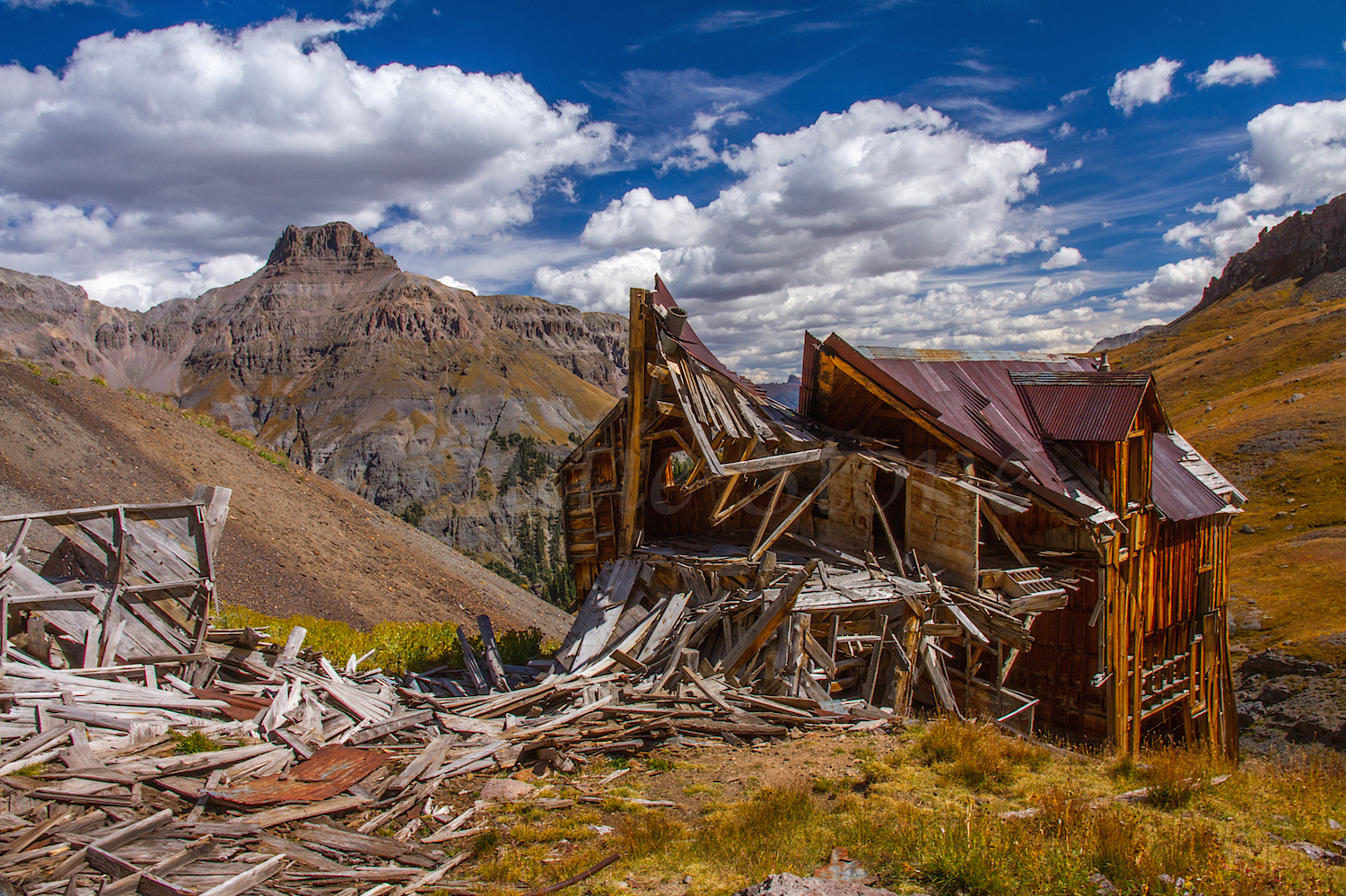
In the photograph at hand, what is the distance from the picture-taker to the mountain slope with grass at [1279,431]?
3525 centimetres

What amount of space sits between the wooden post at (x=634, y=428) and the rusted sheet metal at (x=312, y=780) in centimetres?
767

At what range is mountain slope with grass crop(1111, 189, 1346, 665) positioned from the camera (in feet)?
116

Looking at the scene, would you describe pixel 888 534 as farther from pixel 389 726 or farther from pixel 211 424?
pixel 211 424

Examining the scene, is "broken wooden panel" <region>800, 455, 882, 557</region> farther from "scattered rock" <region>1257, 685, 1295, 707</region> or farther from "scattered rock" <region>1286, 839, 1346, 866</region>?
"scattered rock" <region>1257, 685, 1295, 707</region>

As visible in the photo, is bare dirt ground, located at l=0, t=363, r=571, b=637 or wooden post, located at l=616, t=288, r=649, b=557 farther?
bare dirt ground, located at l=0, t=363, r=571, b=637

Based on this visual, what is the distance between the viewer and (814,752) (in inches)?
335

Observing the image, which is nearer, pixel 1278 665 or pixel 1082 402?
pixel 1082 402

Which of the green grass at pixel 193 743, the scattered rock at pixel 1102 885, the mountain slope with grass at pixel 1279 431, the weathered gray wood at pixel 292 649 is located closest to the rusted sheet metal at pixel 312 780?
the green grass at pixel 193 743

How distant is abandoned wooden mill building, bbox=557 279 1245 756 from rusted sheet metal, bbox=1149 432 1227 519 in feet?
0.25

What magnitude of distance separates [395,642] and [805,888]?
1333 centimetres

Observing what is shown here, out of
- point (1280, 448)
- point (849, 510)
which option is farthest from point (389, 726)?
point (1280, 448)

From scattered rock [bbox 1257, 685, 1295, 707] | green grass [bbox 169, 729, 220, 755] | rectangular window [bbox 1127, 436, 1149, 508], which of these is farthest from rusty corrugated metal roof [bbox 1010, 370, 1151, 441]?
scattered rock [bbox 1257, 685, 1295, 707]

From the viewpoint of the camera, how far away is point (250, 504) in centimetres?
2550

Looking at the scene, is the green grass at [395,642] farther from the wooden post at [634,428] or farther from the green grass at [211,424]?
the green grass at [211,424]
